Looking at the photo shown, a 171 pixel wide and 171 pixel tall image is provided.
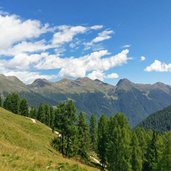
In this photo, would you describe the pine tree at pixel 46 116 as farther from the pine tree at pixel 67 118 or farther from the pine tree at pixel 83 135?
the pine tree at pixel 67 118

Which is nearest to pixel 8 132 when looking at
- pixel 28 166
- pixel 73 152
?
pixel 73 152

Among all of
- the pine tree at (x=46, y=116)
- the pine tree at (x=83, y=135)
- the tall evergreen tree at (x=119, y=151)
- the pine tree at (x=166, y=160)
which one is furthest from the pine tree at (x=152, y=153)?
the pine tree at (x=46, y=116)

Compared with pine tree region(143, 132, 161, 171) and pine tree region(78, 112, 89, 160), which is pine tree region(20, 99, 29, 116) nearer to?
pine tree region(78, 112, 89, 160)

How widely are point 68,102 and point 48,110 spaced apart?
82.0 metres

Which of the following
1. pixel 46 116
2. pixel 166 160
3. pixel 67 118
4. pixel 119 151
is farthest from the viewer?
pixel 46 116

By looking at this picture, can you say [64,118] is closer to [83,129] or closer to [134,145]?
[134,145]

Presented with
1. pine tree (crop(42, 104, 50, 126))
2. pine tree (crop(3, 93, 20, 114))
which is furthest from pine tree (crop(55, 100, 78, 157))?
pine tree (crop(42, 104, 50, 126))

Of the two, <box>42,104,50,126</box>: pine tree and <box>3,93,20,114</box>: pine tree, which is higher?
<box>3,93,20,114</box>: pine tree

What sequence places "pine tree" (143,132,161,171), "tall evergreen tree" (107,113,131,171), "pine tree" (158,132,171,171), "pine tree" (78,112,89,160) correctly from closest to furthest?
"pine tree" (158,132,171,171) < "tall evergreen tree" (107,113,131,171) < "pine tree" (143,132,161,171) < "pine tree" (78,112,89,160)

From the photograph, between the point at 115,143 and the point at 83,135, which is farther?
the point at 83,135

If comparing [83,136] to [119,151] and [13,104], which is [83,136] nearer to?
[119,151]

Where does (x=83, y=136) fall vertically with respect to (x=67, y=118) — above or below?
below

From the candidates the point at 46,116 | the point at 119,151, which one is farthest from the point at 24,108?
the point at 119,151

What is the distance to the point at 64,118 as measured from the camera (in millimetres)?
63000
